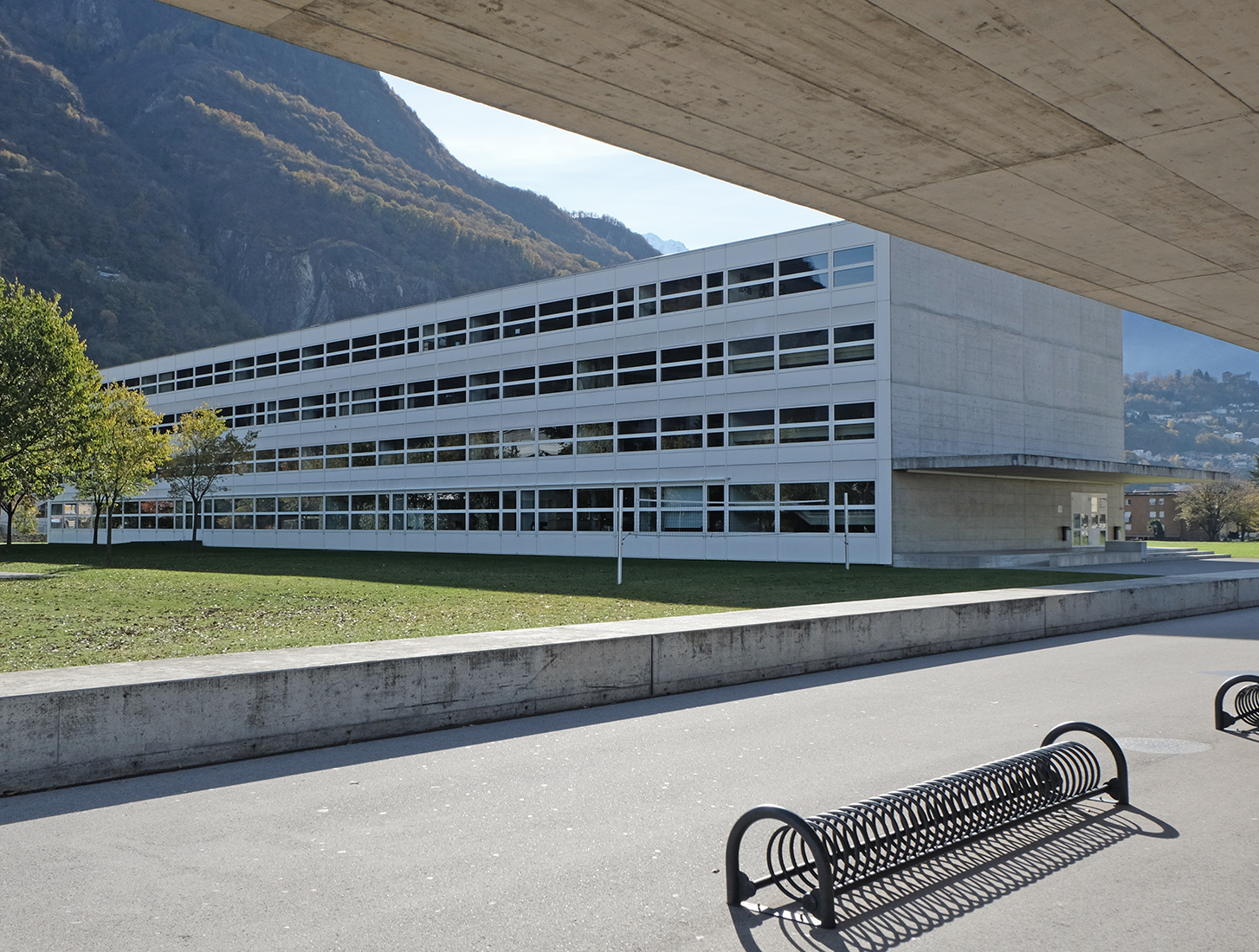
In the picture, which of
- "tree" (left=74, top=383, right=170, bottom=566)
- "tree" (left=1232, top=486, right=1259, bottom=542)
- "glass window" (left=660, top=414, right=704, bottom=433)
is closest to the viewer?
"tree" (left=74, top=383, right=170, bottom=566)

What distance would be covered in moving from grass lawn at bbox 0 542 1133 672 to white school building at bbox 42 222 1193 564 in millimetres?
4919

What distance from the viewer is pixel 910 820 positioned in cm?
614

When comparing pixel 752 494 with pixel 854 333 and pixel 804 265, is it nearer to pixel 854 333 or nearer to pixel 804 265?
pixel 854 333

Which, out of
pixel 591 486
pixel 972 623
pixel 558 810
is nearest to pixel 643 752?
pixel 558 810

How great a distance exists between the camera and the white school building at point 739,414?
38750 mm

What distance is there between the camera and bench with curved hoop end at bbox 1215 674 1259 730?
30.4 feet

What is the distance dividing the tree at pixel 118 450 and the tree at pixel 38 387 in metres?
0.98

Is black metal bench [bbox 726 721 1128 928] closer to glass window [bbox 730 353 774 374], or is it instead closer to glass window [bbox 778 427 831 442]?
glass window [bbox 778 427 831 442]

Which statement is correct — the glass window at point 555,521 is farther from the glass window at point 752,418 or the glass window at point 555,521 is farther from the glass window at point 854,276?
the glass window at point 854,276

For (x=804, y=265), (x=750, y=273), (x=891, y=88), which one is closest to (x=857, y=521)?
(x=804, y=265)

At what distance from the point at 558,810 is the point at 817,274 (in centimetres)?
3508

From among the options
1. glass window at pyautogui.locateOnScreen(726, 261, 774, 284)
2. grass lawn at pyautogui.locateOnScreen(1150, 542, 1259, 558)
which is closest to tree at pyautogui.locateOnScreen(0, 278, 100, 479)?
glass window at pyautogui.locateOnScreen(726, 261, 774, 284)

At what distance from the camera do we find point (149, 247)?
16050cm

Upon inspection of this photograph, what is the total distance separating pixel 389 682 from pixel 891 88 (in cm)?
583
